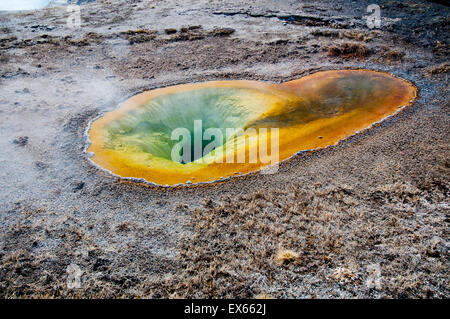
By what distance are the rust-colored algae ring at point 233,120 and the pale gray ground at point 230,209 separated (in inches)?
20.9

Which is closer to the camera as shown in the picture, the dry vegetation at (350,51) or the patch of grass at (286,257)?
the patch of grass at (286,257)

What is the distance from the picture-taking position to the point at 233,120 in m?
10.1

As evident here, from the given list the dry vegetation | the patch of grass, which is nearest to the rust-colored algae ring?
the dry vegetation

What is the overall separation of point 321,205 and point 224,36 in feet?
41.3

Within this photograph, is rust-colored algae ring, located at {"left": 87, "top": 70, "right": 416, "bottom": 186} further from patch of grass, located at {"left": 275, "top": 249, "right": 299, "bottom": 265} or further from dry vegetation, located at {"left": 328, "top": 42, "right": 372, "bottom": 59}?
patch of grass, located at {"left": 275, "top": 249, "right": 299, "bottom": 265}

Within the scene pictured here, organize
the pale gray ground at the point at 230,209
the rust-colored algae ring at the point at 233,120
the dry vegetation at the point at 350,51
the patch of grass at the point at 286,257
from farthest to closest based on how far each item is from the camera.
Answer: the dry vegetation at the point at 350,51
the rust-colored algae ring at the point at 233,120
the patch of grass at the point at 286,257
the pale gray ground at the point at 230,209

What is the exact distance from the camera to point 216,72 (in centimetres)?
1291

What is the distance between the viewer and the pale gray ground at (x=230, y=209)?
16.8 feet

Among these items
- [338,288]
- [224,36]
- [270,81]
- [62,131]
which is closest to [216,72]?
[270,81]

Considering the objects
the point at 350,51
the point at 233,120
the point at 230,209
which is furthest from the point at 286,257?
the point at 350,51

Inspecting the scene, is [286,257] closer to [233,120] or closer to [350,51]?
[233,120]

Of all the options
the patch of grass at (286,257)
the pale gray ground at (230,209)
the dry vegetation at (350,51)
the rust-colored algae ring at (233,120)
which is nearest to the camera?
the pale gray ground at (230,209)

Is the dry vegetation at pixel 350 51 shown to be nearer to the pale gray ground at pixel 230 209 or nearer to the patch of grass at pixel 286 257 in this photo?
the pale gray ground at pixel 230 209

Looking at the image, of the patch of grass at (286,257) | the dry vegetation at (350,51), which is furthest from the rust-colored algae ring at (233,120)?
the patch of grass at (286,257)
